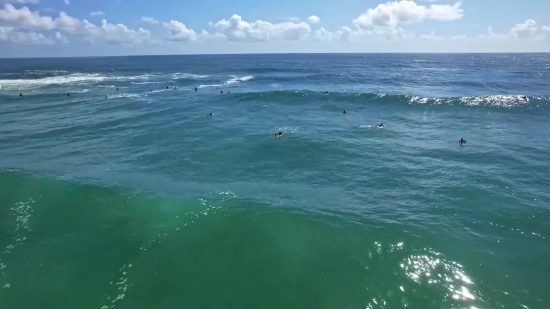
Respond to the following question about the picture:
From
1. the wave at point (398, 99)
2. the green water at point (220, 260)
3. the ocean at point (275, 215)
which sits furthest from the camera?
the wave at point (398, 99)

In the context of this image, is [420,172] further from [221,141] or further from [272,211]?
[221,141]

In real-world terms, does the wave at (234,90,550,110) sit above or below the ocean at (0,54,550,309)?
above

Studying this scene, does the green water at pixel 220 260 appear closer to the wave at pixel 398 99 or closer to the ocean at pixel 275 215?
the ocean at pixel 275 215

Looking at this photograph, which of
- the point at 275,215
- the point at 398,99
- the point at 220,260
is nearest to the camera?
the point at 220,260

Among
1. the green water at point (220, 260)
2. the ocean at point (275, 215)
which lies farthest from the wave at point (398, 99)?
the green water at point (220, 260)

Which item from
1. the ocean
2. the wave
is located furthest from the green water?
the wave

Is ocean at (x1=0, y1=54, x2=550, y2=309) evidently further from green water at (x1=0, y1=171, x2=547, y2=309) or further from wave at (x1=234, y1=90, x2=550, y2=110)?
→ wave at (x1=234, y1=90, x2=550, y2=110)

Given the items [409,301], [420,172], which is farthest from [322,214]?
[420,172]

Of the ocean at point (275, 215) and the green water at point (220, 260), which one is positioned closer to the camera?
the green water at point (220, 260)

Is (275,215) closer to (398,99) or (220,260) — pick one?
(220,260)

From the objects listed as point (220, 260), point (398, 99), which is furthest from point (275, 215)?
point (398, 99)
